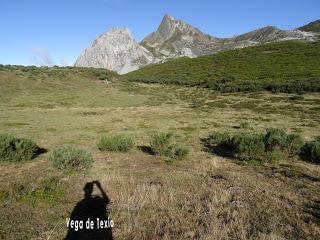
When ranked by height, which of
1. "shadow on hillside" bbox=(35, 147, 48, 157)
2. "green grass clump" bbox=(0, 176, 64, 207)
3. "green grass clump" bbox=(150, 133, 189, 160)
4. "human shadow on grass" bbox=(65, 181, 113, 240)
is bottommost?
"green grass clump" bbox=(150, 133, 189, 160)

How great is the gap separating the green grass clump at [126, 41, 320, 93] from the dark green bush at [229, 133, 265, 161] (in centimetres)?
3533

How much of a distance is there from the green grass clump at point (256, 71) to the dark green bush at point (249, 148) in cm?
3533

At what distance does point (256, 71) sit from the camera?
72.5 m

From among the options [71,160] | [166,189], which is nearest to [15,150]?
[71,160]

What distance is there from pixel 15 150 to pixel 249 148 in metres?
10.6

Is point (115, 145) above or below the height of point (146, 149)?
above

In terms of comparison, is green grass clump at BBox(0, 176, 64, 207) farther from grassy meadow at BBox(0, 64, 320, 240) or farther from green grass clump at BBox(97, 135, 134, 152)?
green grass clump at BBox(97, 135, 134, 152)

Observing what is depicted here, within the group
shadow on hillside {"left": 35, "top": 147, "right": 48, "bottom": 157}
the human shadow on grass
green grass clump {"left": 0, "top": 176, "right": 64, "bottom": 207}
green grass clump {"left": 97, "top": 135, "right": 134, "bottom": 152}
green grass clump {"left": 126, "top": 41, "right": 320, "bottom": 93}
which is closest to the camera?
the human shadow on grass

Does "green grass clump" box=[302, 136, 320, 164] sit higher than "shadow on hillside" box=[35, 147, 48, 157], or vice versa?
"shadow on hillside" box=[35, 147, 48, 157]

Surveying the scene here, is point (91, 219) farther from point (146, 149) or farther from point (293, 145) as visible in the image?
point (293, 145)

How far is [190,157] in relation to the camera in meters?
15.6

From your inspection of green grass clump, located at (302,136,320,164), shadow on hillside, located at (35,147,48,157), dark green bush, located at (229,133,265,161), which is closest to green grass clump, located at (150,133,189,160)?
dark green bush, located at (229,133,265,161)

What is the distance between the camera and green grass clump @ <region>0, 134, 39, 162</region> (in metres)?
14.0

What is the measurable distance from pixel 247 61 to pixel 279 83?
112 ft
